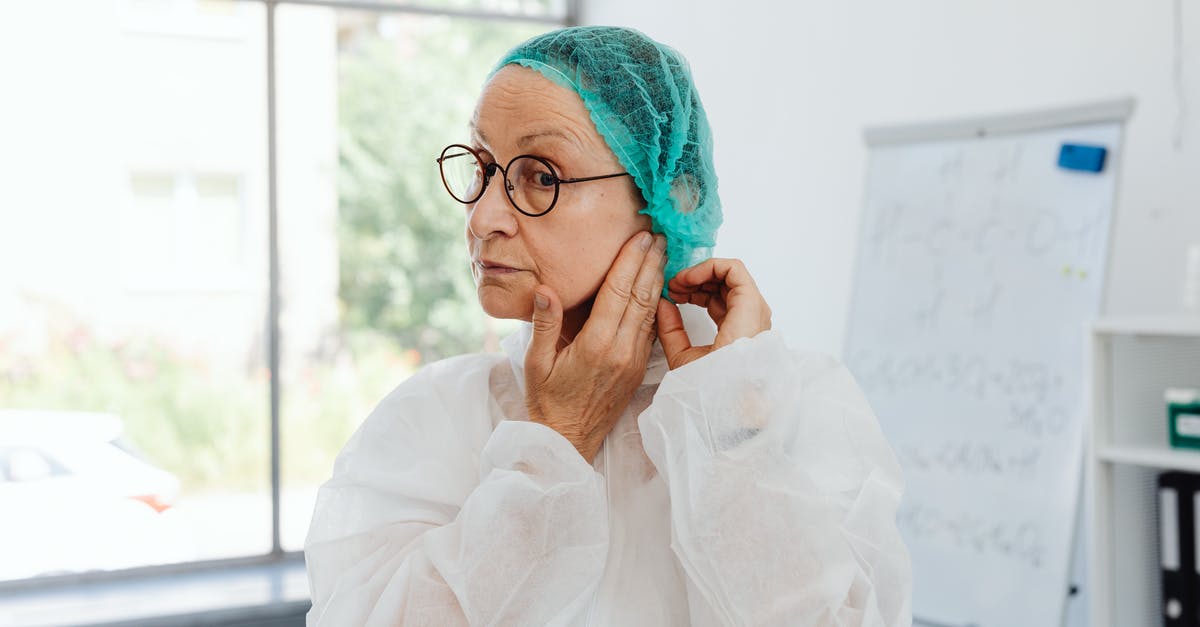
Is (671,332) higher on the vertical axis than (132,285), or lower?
lower

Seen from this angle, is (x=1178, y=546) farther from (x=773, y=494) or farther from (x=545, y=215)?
(x=545, y=215)

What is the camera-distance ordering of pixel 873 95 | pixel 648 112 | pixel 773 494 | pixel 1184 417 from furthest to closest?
pixel 873 95, pixel 1184 417, pixel 648 112, pixel 773 494

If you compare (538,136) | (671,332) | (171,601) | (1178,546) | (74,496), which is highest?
(538,136)

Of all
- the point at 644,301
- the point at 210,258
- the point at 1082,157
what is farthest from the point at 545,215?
the point at 210,258

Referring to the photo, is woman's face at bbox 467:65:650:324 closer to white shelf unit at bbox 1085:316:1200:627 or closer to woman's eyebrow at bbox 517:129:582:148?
woman's eyebrow at bbox 517:129:582:148

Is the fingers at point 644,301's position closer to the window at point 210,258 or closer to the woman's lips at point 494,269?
the woman's lips at point 494,269

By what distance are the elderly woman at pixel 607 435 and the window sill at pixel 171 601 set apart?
2641mm

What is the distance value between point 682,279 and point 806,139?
8.46 feet

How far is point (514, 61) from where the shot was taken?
1138 millimetres

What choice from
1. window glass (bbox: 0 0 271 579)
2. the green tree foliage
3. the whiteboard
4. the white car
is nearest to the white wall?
the whiteboard

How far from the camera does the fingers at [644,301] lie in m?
1.12

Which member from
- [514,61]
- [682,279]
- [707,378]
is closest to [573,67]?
[514,61]

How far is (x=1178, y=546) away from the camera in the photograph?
7.63 ft

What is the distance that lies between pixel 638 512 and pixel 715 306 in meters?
0.25
